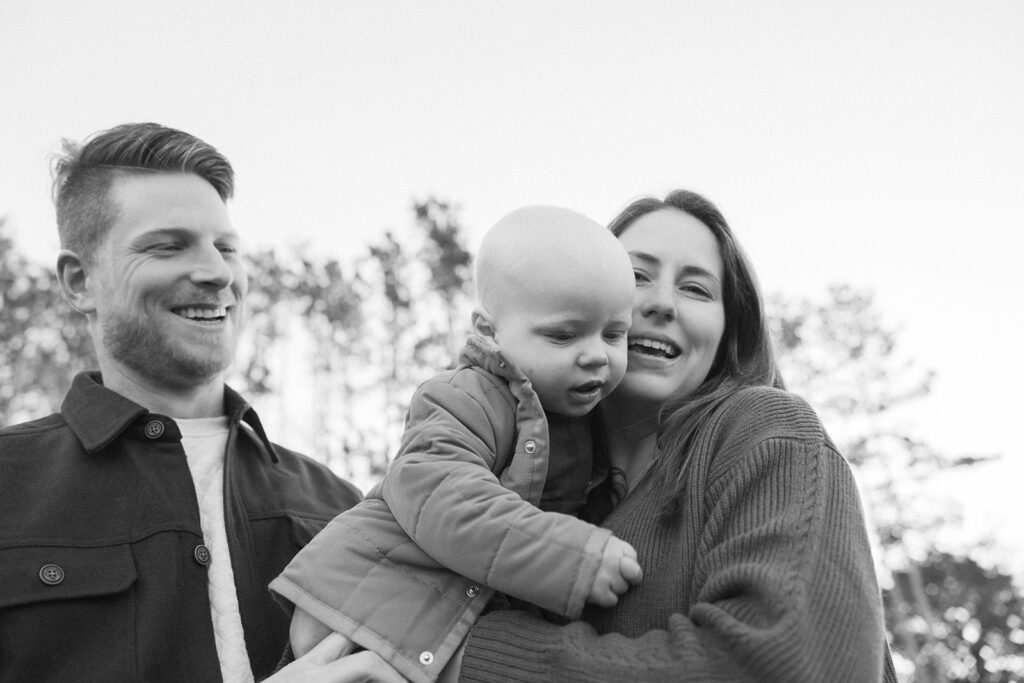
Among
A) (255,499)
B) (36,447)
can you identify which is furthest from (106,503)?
(255,499)

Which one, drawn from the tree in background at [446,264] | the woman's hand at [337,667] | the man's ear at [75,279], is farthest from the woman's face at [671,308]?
the tree in background at [446,264]

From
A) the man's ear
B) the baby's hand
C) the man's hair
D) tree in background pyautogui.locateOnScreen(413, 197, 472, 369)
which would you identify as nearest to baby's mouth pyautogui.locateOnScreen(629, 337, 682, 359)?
the baby's hand

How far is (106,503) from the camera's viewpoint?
2.98 meters

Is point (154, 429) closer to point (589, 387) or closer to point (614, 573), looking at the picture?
point (589, 387)

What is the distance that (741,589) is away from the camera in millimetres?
1766

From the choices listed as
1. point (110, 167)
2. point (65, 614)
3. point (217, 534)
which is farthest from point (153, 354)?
point (65, 614)

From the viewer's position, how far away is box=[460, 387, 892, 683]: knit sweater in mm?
1678

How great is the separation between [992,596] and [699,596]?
38.3 meters

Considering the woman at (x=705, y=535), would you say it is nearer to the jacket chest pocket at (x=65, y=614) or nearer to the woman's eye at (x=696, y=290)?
the woman's eye at (x=696, y=290)

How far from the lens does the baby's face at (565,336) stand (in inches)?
88.3

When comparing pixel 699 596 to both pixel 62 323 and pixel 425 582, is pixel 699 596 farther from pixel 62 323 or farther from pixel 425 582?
pixel 62 323

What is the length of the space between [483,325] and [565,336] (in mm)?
257

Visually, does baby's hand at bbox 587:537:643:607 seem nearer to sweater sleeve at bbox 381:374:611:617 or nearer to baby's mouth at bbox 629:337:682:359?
sweater sleeve at bbox 381:374:611:617

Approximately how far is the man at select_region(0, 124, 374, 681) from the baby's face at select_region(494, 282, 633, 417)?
2.94 feet
